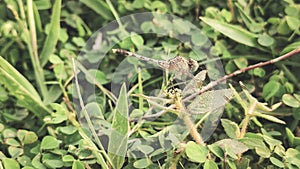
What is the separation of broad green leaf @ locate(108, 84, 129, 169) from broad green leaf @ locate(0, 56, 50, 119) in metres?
0.25

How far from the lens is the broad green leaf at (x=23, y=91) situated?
121cm

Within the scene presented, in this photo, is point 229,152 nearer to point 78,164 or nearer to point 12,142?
point 78,164

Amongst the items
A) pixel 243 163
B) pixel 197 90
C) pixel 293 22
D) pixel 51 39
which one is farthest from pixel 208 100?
pixel 51 39

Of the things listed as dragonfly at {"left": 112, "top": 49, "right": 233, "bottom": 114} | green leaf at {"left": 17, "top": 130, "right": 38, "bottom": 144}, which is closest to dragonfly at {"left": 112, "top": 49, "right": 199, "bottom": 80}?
dragonfly at {"left": 112, "top": 49, "right": 233, "bottom": 114}

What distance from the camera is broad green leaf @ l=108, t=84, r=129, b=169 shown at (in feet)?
3.46

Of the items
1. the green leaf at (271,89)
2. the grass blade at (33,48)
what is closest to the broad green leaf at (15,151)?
the grass blade at (33,48)

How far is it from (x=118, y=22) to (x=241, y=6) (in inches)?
12.9

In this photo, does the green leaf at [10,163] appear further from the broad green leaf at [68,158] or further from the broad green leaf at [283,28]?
the broad green leaf at [283,28]

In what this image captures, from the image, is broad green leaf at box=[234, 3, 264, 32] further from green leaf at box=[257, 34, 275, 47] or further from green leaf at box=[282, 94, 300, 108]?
green leaf at box=[282, 94, 300, 108]

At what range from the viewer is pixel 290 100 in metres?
1.18

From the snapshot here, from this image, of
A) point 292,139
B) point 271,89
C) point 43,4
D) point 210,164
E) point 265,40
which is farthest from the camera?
point 43,4

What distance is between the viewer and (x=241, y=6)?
1.40 m

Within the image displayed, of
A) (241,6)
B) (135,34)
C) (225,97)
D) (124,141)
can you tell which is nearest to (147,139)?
(124,141)

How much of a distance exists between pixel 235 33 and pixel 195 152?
428 millimetres
